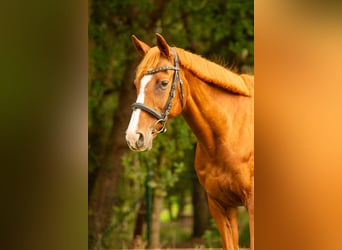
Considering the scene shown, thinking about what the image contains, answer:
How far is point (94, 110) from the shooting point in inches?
198

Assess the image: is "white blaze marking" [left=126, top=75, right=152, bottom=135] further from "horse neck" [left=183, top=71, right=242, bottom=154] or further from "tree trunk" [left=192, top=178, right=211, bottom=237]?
"tree trunk" [left=192, top=178, right=211, bottom=237]

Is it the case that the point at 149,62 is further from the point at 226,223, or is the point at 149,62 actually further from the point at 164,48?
Answer: the point at 226,223

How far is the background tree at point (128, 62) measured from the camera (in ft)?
15.6

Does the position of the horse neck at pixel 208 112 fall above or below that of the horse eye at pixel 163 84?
below

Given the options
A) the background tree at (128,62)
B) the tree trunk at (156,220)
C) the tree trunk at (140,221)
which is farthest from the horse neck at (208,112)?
the tree trunk at (140,221)

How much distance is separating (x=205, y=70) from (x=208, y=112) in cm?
19

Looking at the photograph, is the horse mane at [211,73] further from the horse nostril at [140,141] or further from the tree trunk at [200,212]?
the tree trunk at [200,212]

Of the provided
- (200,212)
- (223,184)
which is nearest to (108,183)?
(200,212)

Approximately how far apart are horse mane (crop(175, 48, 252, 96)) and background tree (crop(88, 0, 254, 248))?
2090 mm

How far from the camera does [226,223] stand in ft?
9.08

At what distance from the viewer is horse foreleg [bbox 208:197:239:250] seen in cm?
274
